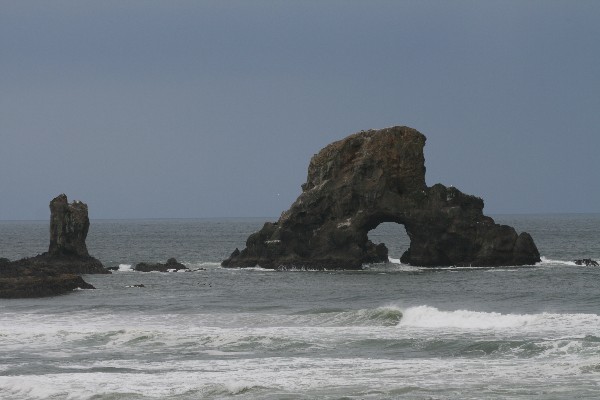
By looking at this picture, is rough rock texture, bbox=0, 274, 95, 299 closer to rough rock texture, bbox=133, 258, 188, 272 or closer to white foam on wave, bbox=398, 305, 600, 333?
rough rock texture, bbox=133, 258, 188, 272

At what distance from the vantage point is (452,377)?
27750mm

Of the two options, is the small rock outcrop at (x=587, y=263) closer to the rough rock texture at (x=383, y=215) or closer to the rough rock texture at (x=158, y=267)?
the rough rock texture at (x=383, y=215)

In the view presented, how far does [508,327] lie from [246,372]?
41.5ft

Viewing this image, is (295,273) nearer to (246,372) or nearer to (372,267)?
(372,267)

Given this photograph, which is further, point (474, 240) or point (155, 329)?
point (474, 240)

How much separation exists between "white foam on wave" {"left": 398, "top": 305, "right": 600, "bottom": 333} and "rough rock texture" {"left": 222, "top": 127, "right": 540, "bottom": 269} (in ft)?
83.0

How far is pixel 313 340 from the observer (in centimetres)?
3547

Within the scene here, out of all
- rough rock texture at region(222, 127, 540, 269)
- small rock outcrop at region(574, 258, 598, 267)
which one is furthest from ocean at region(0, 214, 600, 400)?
small rock outcrop at region(574, 258, 598, 267)

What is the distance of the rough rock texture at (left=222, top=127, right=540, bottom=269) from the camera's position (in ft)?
225

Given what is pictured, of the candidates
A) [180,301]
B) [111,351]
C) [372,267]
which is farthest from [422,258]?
[111,351]

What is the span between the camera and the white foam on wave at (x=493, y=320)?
37250 millimetres

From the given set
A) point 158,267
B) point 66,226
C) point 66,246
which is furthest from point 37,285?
point 158,267

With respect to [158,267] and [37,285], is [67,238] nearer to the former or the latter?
[158,267]

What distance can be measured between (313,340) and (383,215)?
3399 cm
